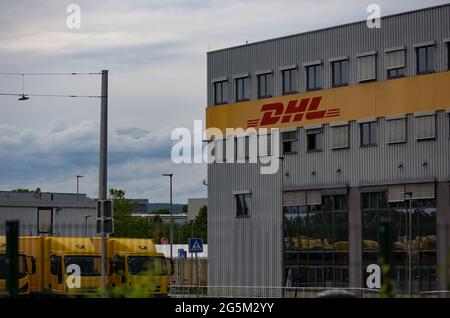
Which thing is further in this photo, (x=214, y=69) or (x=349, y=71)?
(x=214, y=69)

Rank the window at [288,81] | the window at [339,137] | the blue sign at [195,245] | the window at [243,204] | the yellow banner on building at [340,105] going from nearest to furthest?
the blue sign at [195,245] < the yellow banner on building at [340,105] < the window at [339,137] < the window at [288,81] < the window at [243,204]

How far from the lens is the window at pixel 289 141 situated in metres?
61.7

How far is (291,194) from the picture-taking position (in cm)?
6166

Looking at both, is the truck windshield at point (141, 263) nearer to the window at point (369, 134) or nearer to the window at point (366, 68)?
the window at point (369, 134)

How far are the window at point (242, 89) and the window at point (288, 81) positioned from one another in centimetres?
289

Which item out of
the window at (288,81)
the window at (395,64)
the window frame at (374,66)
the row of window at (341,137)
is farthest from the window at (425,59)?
the window at (288,81)

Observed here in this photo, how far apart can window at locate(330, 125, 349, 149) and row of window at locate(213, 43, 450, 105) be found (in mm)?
2377

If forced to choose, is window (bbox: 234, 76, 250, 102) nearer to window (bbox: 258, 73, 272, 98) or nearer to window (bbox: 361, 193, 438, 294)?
window (bbox: 258, 73, 272, 98)

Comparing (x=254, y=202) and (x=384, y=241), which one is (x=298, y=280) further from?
(x=384, y=241)

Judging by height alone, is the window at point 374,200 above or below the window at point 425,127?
below

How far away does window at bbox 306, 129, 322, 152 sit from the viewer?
60312mm

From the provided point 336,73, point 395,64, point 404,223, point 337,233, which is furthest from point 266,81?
point 404,223

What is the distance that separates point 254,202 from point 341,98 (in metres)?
8.54
